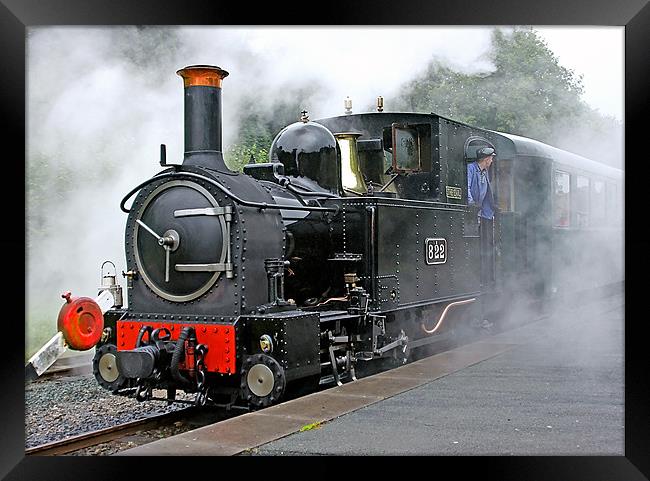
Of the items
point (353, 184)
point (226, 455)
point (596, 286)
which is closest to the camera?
point (226, 455)

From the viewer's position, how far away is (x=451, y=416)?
4.74 meters

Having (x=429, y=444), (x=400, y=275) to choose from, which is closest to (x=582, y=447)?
(x=429, y=444)

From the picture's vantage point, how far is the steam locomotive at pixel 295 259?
504 cm

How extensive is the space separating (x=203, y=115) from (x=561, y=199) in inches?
260

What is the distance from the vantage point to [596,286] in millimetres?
11898


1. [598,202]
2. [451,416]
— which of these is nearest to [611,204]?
[598,202]

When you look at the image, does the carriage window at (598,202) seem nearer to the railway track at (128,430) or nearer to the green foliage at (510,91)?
the green foliage at (510,91)

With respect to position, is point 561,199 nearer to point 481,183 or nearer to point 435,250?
point 481,183

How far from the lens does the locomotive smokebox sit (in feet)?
17.3

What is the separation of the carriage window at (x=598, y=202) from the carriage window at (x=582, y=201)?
9.9 inches

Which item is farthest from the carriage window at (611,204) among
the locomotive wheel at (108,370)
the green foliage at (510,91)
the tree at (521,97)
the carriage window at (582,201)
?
the locomotive wheel at (108,370)
